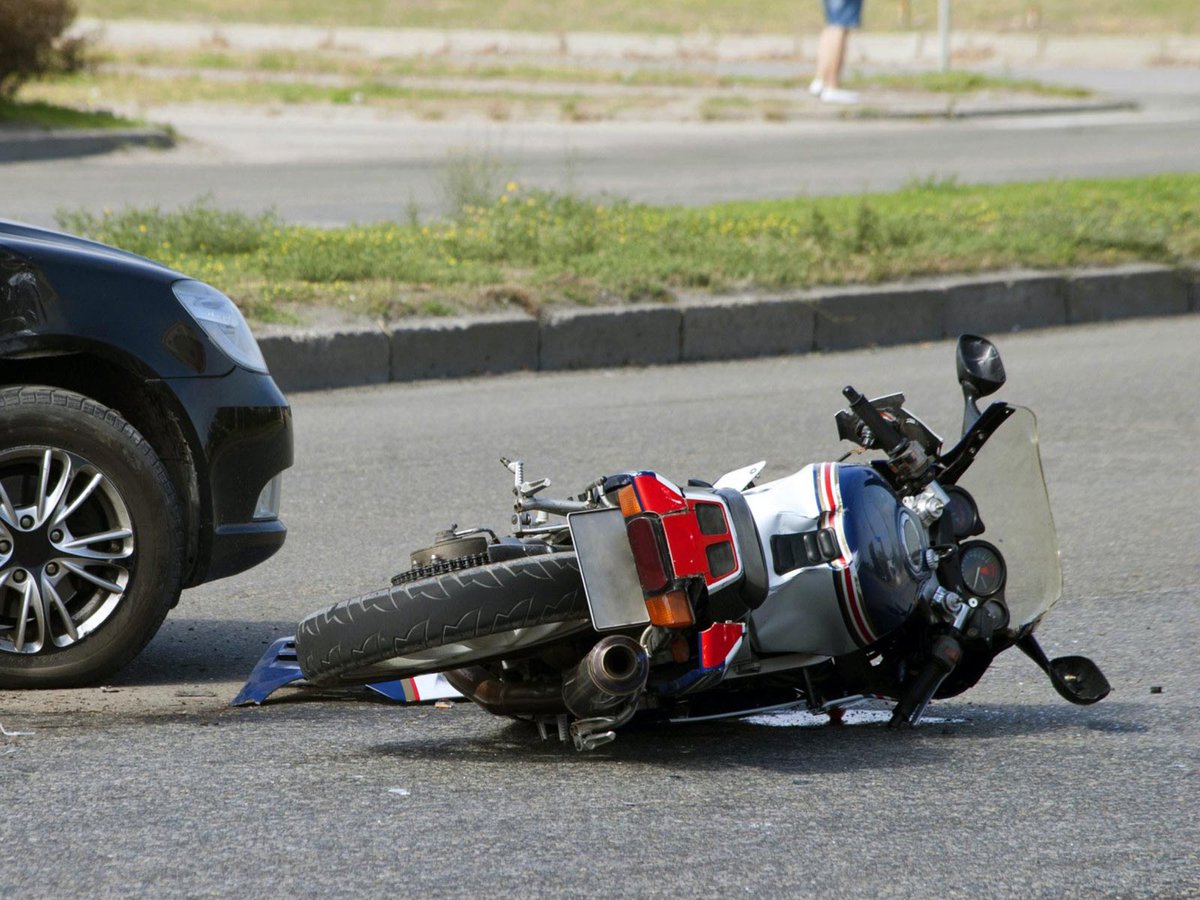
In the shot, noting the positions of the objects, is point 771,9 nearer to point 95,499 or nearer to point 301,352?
point 301,352

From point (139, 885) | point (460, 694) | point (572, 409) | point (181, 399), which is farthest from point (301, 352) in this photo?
point (139, 885)

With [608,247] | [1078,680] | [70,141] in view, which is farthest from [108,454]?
[70,141]

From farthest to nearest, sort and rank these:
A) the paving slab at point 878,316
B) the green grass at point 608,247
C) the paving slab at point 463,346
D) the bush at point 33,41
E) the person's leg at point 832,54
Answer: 1. the person's leg at point 832,54
2. the bush at point 33,41
3. the paving slab at point 878,316
4. the green grass at point 608,247
5. the paving slab at point 463,346

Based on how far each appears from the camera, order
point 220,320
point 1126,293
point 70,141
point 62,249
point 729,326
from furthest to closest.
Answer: point 70,141 < point 1126,293 < point 729,326 < point 220,320 < point 62,249

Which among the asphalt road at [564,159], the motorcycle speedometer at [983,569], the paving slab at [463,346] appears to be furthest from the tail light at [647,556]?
the asphalt road at [564,159]

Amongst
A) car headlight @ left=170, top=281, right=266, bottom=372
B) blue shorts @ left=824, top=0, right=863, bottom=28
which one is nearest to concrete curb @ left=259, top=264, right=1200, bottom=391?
car headlight @ left=170, top=281, right=266, bottom=372

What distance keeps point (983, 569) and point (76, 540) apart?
6.91 feet

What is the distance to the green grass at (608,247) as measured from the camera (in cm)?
938

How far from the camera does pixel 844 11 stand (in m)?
21.0

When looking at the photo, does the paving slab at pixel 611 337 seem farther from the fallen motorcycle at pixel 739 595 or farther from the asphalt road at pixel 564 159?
the fallen motorcycle at pixel 739 595

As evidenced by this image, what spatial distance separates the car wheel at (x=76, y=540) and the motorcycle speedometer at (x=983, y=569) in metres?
1.87

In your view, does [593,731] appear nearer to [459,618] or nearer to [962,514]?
[459,618]

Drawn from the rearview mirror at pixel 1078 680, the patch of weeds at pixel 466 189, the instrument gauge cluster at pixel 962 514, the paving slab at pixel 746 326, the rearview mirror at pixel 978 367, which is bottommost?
the rearview mirror at pixel 1078 680

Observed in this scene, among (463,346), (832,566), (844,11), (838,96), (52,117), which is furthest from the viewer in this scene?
(838,96)
